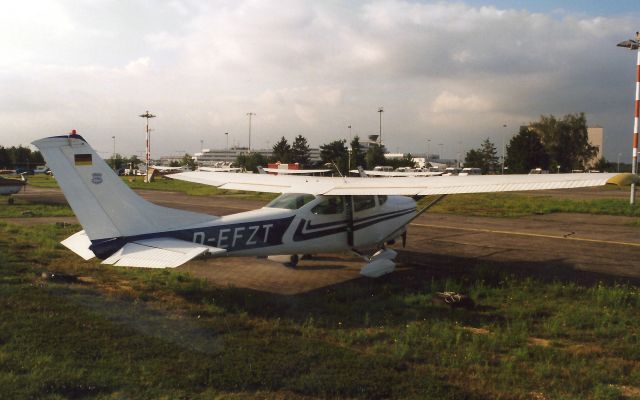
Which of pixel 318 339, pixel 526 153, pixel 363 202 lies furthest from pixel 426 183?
pixel 526 153

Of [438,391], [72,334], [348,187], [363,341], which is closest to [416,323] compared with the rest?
[363,341]

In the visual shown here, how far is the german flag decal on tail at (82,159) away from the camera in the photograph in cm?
759

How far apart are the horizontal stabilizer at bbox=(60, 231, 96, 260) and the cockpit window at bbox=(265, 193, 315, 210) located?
357cm

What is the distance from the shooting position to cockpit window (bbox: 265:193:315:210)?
9.75 metres

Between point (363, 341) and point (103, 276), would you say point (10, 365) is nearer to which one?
point (363, 341)

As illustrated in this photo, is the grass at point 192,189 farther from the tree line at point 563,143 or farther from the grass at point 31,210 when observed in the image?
the tree line at point 563,143

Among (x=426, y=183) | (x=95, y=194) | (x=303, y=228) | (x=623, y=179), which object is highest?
(x=623, y=179)

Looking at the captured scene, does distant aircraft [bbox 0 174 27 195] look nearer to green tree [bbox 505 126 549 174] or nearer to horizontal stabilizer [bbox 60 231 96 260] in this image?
horizontal stabilizer [bbox 60 231 96 260]

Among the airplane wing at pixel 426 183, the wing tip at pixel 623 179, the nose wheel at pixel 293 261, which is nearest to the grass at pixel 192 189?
the airplane wing at pixel 426 183

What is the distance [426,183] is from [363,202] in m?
1.52

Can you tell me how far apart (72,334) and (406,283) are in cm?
631

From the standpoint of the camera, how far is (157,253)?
23.8 ft

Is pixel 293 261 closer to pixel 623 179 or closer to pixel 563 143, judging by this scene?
pixel 623 179

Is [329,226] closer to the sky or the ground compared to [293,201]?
closer to the ground
